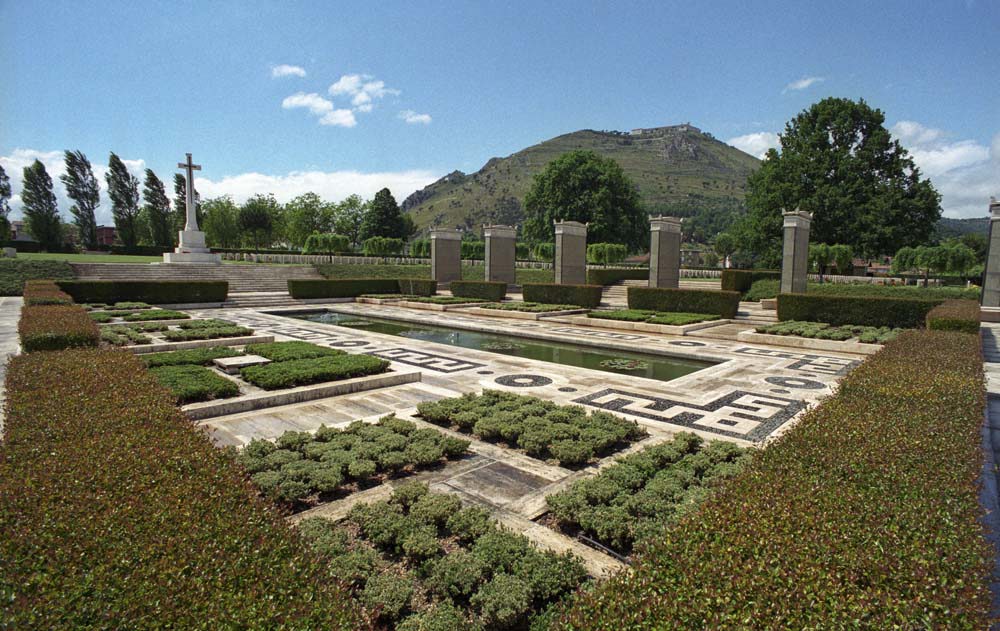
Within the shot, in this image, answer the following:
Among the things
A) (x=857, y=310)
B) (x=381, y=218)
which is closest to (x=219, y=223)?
(x=381, y=218)

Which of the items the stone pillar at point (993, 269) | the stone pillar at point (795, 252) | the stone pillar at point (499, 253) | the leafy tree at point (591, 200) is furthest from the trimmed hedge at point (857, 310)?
the leafy tree at point (591, 200)

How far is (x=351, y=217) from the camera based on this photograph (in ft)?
250

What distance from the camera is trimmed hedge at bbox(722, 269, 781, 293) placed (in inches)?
A: 1008

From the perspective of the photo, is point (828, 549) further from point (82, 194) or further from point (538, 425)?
point (82, 194)

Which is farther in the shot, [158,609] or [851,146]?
[851,146]

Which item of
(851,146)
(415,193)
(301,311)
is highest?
(415,193)

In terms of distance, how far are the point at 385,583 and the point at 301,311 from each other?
20.4 metres

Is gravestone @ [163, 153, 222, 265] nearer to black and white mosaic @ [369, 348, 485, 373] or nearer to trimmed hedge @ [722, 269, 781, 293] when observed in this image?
black and white mosaic @ [369, 348, 485, 373]

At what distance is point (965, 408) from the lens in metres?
4.39

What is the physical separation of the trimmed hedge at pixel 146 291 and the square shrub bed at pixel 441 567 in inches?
908

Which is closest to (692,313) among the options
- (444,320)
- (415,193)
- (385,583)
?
(444,320)

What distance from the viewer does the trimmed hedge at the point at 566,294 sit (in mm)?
21125

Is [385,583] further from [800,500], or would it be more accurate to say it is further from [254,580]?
[800,500]

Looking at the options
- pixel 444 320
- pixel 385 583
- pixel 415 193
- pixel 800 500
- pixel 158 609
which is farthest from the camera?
pixel 415 193
